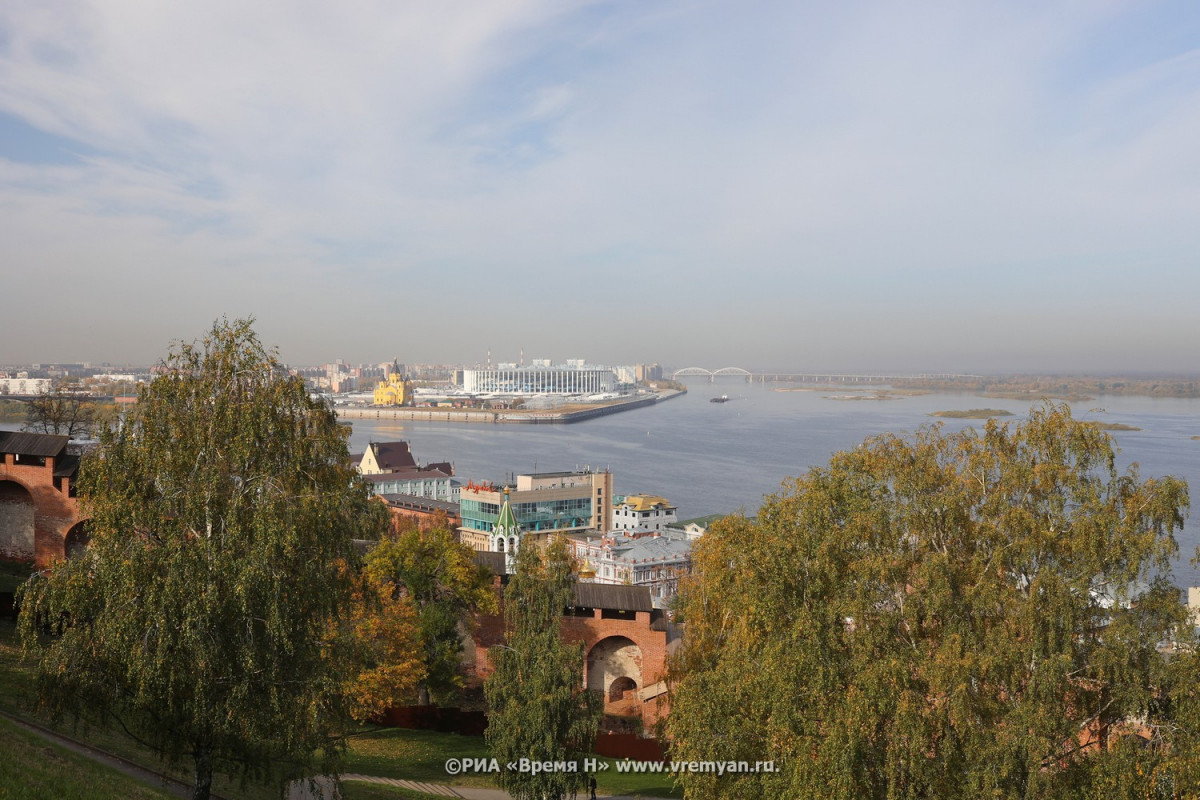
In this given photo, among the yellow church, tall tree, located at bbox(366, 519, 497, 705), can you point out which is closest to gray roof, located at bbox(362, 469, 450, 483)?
tall tree, located at bbox(366, 519, 497, 705)

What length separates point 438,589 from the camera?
44.7ft

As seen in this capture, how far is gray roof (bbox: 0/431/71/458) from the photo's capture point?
1221 centimetres

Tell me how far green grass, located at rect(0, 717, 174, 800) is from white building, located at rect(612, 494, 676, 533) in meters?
26.9

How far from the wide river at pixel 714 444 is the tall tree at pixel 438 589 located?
17817 millimetres

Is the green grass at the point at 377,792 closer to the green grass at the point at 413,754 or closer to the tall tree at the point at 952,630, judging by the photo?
the green grass at the point at 413,754

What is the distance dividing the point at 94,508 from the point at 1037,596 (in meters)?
6.78

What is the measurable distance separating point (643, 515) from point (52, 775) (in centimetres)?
2872

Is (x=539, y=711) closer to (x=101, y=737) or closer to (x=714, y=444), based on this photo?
(x=101, y=737)

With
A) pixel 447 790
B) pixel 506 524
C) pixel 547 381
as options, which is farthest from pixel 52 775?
pixel 547 381

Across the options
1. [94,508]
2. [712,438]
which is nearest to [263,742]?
[94,508]

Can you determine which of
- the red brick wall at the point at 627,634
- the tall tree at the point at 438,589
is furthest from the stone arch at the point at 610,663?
the tall tree at the point at 438,589

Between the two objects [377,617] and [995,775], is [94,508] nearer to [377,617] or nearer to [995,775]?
[377,617]

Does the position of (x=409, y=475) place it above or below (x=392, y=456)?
below

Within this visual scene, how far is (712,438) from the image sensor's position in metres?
71.4
